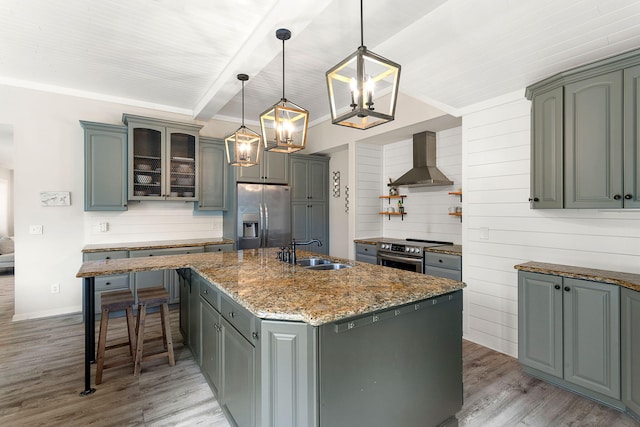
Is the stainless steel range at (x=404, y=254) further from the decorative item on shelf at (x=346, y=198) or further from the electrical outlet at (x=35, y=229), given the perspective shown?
the electrical outlet at (x=35, y=229)

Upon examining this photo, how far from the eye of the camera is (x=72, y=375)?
8.54ft

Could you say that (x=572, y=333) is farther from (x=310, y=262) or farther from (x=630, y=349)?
(x=310, y=262)

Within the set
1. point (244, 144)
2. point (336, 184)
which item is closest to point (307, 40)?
point (244, 144)

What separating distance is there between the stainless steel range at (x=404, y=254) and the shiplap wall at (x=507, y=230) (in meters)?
0.58

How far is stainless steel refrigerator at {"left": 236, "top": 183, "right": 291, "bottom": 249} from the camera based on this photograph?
15.7 ft

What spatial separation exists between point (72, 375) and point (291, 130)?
2.63m

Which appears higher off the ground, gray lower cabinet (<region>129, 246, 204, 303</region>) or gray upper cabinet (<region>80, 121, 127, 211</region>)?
gray upper cabinet (<region>80, 121, 127, 211</region>)

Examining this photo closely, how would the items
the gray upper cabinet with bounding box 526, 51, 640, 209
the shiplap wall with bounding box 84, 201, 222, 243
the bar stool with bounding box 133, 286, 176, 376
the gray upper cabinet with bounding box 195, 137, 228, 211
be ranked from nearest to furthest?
1. the gray upper cabinet with bounding box 526, 51, 640, 209
2. the bar stool with bounding box 133, 286, 176, 376
3. the shiplap wall with bounding box 84, 201, 222, 243
4. the gray upper cabinet with bounding box 195, 137, 228, 211

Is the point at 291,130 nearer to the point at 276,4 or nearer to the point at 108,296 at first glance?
the point at 276,4

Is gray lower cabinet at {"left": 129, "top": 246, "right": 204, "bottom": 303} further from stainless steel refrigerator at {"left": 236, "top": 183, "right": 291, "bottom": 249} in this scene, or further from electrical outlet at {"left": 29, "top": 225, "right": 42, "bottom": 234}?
electrical outlet at {"left": 29, "top": 225, "right": 42, "bottom": 234}

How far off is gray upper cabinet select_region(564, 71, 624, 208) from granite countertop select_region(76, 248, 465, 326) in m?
1.30

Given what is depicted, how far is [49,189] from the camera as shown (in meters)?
4.04

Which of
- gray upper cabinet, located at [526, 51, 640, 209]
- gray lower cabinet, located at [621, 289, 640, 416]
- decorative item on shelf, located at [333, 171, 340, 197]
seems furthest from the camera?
decorative item on shelf, located at [333, 171, 340, 197]

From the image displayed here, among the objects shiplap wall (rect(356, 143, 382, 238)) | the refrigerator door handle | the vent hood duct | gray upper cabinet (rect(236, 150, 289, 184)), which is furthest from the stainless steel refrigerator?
the vent hood duct
